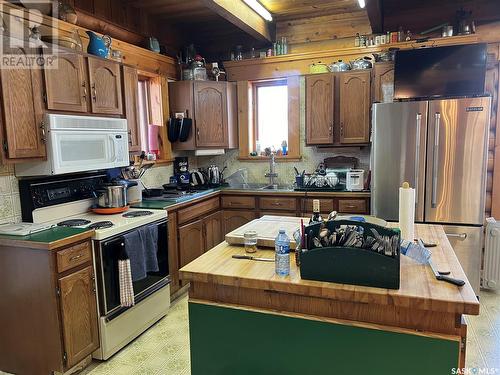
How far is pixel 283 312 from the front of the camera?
4.90ft

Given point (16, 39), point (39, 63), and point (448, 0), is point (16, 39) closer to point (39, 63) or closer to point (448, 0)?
point (39, 63)

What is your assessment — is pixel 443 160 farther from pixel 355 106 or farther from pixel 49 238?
pixel 49 238

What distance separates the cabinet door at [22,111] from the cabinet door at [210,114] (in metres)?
1.96

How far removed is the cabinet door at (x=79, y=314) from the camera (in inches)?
89.2

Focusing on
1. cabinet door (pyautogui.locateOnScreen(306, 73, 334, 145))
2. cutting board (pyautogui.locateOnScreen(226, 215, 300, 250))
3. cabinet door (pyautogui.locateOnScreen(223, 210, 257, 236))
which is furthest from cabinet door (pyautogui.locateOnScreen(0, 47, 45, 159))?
cabinet door (pyautogui.locateOnScreen(306, 73, 334, 145))

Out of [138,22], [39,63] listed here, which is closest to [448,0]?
[138,22]

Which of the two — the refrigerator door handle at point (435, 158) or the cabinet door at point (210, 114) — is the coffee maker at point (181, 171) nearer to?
the cabinet door at point (210, 114)

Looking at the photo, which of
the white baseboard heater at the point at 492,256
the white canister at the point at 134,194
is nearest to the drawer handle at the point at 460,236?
the white baseboard heater at the point at 492,256

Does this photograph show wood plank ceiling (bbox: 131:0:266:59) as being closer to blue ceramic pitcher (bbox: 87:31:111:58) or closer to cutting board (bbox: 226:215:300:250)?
blue ceramic pitcher (bbox: 87:31:111:58)

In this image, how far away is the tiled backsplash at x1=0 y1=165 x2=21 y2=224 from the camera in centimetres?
252

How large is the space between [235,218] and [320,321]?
2.84m

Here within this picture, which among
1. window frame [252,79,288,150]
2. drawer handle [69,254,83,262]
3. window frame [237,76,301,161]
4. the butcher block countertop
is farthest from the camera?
Answer: window frame [252,79,288,150]

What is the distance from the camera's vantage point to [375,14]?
3561mm

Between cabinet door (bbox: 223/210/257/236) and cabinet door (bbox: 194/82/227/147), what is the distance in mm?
848
